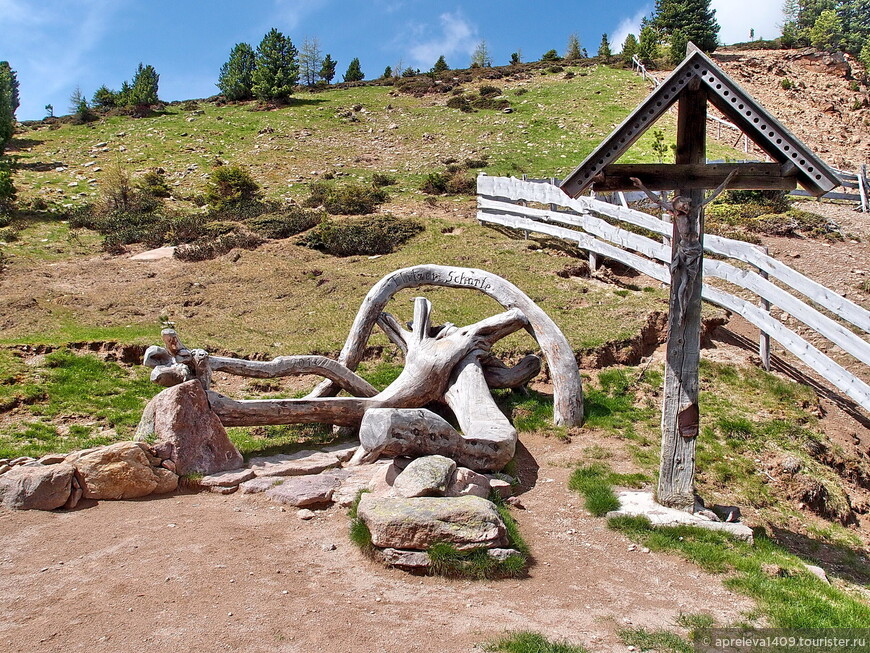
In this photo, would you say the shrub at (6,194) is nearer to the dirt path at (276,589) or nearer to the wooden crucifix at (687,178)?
the dirt path at (276,589)

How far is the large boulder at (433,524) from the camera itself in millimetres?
5074

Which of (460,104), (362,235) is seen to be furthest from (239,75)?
(362,235)

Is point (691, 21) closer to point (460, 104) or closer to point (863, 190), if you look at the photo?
point (460, 104)

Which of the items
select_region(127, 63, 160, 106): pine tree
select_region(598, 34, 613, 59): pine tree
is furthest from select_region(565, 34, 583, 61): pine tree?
select_region(127, 63, 160, 106): pine tree

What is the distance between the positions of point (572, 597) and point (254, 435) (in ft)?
17.4

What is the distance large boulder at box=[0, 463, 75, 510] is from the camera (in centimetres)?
596

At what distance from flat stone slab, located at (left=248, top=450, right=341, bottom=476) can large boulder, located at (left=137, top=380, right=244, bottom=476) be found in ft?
1.02

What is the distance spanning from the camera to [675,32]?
188ft

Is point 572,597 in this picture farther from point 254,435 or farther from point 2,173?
point 2,173

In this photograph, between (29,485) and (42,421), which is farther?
(42,421)

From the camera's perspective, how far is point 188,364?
751 centimetres

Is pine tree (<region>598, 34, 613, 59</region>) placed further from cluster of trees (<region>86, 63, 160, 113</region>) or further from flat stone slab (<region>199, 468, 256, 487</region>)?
flat stone slab (<region>199, 468, 256, 487</region>)

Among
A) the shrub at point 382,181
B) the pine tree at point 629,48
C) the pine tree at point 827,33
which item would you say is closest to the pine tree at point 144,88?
the shrub at point 382,181

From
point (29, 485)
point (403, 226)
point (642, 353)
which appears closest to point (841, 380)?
point (642, 353)
